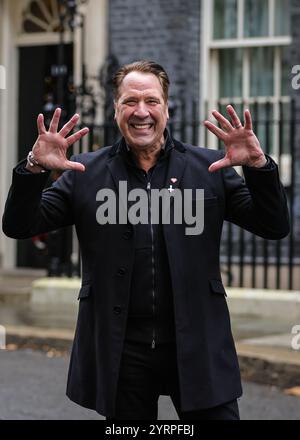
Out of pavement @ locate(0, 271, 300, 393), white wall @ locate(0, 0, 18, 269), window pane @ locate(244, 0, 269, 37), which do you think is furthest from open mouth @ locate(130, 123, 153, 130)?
white wall @ locate(0, 0, 18, 269)

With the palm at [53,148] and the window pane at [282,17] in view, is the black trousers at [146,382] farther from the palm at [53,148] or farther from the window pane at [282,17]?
the window pane at [282,17]

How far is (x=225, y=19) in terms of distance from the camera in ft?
41.4

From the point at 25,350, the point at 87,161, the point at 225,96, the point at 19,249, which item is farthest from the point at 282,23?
the point at 87,161

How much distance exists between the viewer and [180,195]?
11.2 ft

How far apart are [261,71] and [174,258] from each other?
31.4 feet

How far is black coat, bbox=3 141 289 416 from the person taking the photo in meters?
3.33

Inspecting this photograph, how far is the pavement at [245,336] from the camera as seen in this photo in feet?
22.8

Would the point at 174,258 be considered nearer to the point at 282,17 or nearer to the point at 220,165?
the point at 220,165

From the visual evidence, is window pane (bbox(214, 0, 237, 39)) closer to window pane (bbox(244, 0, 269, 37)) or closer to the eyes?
window pane (bbox(244, 0, 269, 37))

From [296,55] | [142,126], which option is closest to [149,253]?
[142,126]

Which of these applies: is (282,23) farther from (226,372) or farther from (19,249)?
(226,372)

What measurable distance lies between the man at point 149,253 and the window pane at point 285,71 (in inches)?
356

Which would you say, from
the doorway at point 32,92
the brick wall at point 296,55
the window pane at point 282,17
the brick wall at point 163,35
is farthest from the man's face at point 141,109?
the doorway at point 32,92

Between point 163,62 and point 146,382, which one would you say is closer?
point 146,382
